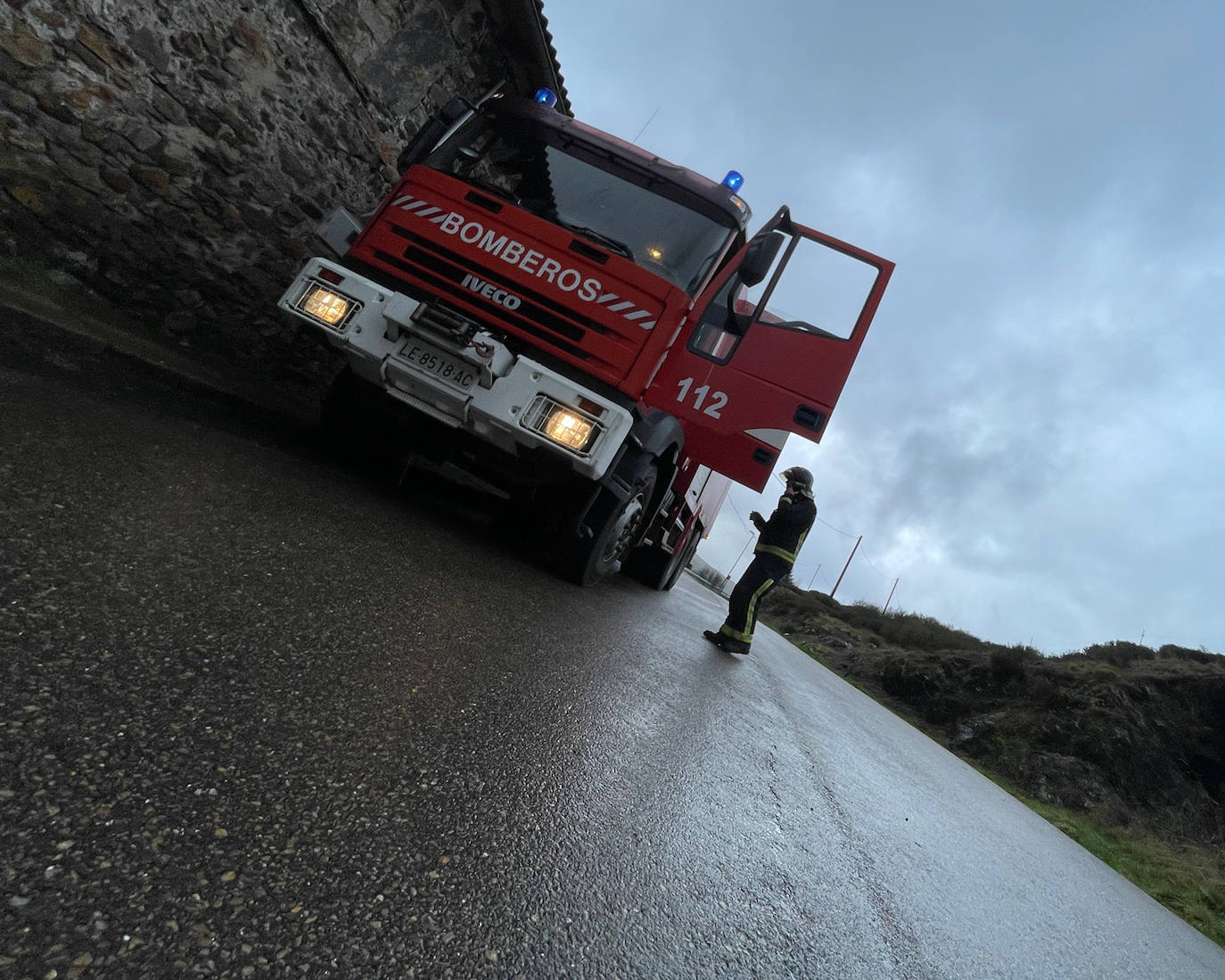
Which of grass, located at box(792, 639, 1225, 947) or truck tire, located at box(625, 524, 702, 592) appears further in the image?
truck tire, located at box(625, 524, 702, 592)

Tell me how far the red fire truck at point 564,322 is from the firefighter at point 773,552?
1482 millimetres

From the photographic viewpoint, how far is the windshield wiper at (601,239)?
418 cm

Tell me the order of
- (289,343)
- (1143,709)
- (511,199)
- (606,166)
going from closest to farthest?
(511,199) < (606,166) < (289,343) < (1143,709)

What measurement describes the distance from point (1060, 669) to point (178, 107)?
19.3m

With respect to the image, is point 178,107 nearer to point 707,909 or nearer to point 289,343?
point 289,343

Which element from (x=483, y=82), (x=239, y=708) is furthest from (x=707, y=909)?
(x=483, y=82)

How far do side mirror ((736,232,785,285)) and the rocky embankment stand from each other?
1197 cm

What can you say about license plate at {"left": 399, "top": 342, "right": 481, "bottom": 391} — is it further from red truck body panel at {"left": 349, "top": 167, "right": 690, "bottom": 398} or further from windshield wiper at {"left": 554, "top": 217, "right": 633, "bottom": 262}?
windshield wiper at {"left": 554, "top": 217, "right": 633, "bottom": 262}

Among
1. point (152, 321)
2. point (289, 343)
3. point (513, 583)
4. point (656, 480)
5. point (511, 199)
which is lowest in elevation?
point (513, 583)

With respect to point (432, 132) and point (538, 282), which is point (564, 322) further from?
point (432, 132)

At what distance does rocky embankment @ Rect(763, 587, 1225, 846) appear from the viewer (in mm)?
11992

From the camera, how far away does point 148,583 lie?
1.90 meters

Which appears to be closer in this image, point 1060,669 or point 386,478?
point 386,478

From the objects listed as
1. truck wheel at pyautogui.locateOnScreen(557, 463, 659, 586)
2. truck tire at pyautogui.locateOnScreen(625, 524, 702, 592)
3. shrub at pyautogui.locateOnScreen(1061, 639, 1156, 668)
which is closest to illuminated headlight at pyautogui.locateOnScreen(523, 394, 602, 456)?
truck wheel at pyautogui.locateOnScreen(557, 463, 659, 586)
